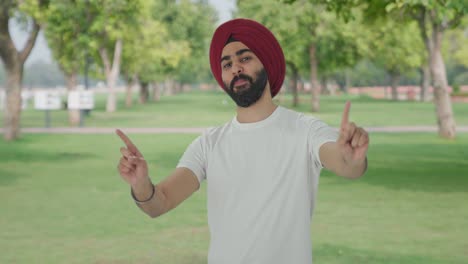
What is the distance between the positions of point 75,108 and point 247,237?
3085 cm

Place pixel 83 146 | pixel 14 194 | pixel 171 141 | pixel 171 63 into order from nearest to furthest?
pixel 14 194 → pixel 83 146 → pixel 171 141 → pixel 171 63

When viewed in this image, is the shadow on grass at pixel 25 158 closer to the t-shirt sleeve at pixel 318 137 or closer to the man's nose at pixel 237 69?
the man's nose at pixel 237 69

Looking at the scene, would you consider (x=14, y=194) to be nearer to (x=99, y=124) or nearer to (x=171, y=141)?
(x=171, y=141)

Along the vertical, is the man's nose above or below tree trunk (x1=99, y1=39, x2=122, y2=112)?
above

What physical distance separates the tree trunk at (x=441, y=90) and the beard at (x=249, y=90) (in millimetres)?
21553

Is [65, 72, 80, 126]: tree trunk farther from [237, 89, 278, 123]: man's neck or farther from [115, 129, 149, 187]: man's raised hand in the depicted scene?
[115, 129, 149, 187]: man's raised hand

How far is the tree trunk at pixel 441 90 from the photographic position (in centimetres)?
2420

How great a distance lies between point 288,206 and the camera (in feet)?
10.8

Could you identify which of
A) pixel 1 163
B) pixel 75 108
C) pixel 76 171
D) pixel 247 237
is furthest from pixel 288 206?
pixel 75 108

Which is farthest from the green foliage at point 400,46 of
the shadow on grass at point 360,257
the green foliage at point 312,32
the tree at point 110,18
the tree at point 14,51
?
the shadow on grass at point 360,257

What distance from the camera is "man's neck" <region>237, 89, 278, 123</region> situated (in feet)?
11.5

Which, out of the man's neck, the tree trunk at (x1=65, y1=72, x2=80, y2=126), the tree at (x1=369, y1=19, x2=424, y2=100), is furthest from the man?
the tree at (x1=369, y1=19, x2=424, y2=100)

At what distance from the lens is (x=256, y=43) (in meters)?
3.45

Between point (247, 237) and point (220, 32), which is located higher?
point (220, 32)
